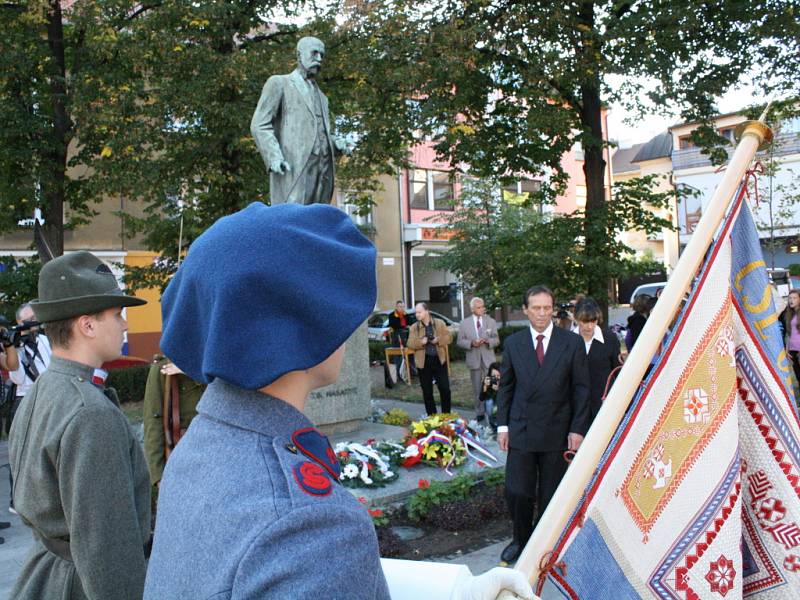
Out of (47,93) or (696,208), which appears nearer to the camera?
(47,93)

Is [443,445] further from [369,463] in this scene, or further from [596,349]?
[596,349]

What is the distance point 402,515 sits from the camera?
21.4 feet

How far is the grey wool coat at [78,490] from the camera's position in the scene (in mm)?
1923

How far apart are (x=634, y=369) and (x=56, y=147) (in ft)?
54.1

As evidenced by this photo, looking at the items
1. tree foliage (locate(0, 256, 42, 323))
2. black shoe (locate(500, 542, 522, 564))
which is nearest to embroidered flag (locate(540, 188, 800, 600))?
black shoe (locate(500, 542, 522, 564))

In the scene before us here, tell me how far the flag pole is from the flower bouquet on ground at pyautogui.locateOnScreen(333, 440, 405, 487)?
483 cm

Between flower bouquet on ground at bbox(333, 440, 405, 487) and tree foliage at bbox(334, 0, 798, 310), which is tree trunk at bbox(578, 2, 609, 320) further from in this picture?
flower bouquet on ground at bbox(333, 440, 405, 487)

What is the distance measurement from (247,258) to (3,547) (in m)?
6.43

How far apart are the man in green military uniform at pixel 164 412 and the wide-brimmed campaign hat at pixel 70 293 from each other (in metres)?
2.73

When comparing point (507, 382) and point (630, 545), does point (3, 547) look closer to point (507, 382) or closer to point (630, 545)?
point (507, 382)

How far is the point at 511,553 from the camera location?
543 cm

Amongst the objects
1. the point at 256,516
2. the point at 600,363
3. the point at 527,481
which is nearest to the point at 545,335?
the point at 527,481

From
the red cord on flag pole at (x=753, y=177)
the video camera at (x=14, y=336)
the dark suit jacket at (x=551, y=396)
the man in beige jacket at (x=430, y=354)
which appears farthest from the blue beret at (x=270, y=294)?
the man in beige jacket at (x=430, y=354)

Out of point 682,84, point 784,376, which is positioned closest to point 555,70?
point 682,84
